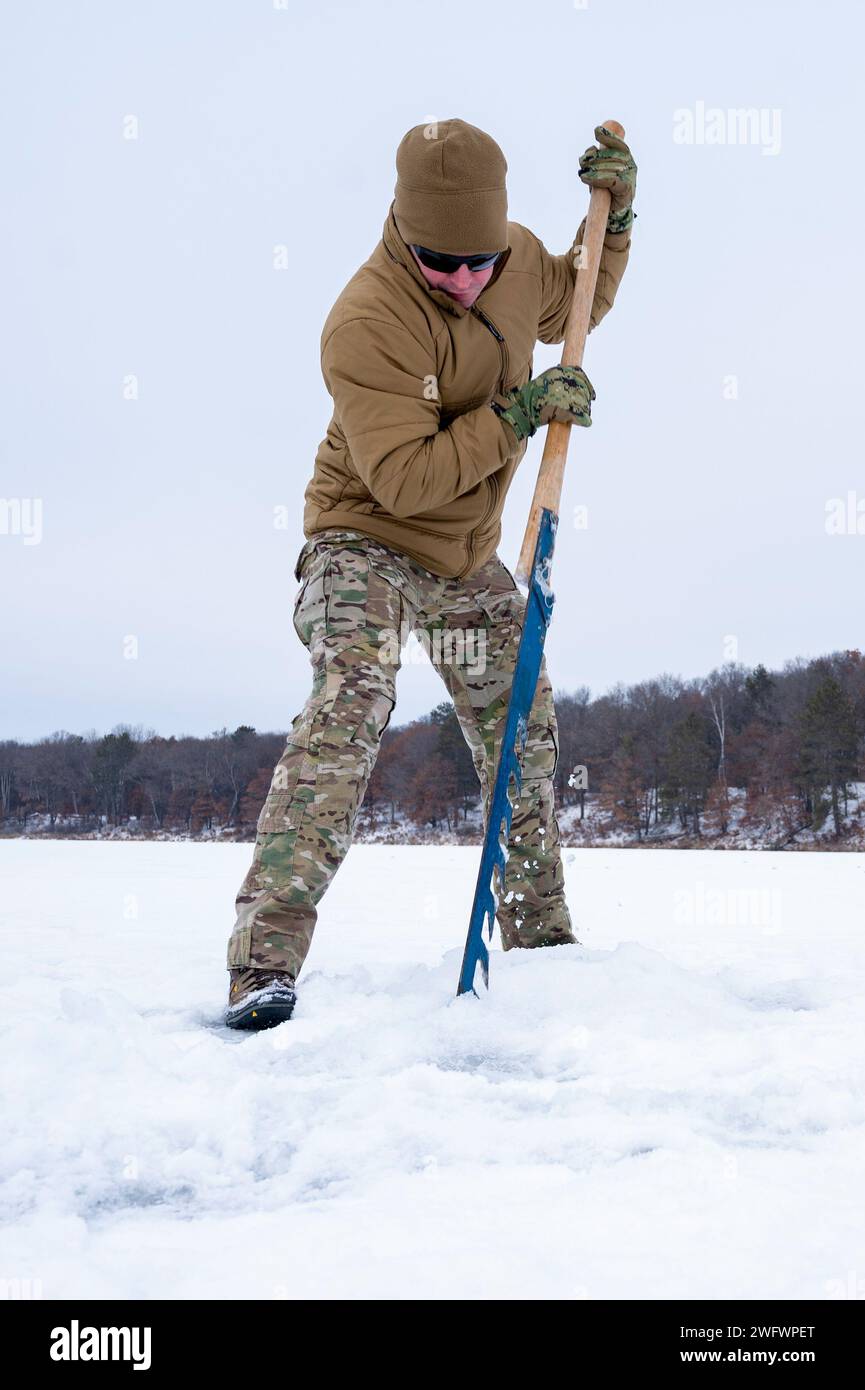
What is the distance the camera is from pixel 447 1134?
1218 mm

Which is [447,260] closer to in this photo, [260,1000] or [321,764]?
[321,764]

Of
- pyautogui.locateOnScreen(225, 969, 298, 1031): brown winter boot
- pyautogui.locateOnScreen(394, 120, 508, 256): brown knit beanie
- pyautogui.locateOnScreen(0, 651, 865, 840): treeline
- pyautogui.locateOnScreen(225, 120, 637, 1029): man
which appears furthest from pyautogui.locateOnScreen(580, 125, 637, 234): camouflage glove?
pyautogui.locateOnScreen(0, 651, 865, 840): treeline

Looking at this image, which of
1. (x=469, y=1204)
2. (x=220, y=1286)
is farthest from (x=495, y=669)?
(x=220, y=1286)

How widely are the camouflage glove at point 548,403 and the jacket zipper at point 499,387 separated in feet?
0.65

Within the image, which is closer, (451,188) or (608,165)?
(451,188)

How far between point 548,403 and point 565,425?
3.3 inches

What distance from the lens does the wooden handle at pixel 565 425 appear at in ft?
7.64

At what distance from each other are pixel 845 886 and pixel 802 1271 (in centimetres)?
542

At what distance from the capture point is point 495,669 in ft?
8.57

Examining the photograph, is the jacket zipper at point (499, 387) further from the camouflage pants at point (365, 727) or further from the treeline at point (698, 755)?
the treeline at point (698, 755)

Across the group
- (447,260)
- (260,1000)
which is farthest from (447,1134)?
(447,260)

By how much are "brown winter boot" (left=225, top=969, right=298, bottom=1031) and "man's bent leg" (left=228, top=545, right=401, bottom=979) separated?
0.02 m

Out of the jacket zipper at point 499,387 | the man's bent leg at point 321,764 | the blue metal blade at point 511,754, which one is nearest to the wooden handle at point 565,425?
the blue metal blade at point 511,754
